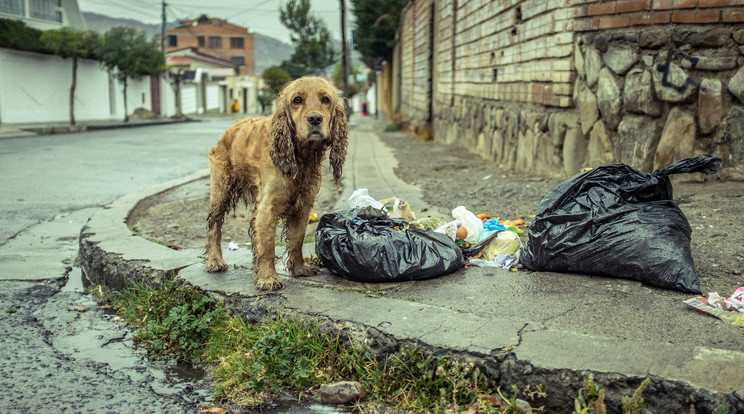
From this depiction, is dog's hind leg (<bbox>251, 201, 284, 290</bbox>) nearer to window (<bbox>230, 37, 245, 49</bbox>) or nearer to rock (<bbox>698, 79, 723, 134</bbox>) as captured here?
rock (<bbox>698, 79, 723, 134</bbox>)

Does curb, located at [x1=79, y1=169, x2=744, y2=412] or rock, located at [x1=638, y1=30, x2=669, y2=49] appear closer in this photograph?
curb, located at [x1=79, y1=169, x2=744, y2=412]

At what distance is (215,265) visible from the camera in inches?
165

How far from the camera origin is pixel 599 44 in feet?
22.1

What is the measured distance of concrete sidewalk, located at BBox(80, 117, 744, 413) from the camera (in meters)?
2.46

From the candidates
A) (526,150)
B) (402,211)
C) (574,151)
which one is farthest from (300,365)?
(526,150)

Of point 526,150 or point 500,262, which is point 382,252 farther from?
point 526,150

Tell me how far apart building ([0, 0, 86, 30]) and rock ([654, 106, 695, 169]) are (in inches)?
1208

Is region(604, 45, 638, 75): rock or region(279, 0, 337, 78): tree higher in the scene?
region(279, 0, 337, 78): tree

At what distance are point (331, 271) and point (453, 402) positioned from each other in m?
1.61

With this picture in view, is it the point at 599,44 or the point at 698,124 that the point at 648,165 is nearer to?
the point at 698,124

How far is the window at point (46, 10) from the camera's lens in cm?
3256

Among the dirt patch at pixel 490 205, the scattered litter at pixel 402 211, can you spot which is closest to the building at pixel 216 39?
the dirt patch at pixel 490 205

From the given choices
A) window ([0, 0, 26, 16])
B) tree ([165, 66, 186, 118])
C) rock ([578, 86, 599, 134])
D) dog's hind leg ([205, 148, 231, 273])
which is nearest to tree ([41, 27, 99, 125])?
window ([0, 0, 26, 16])

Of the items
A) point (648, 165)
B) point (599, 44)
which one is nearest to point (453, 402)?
point (648, 165)
